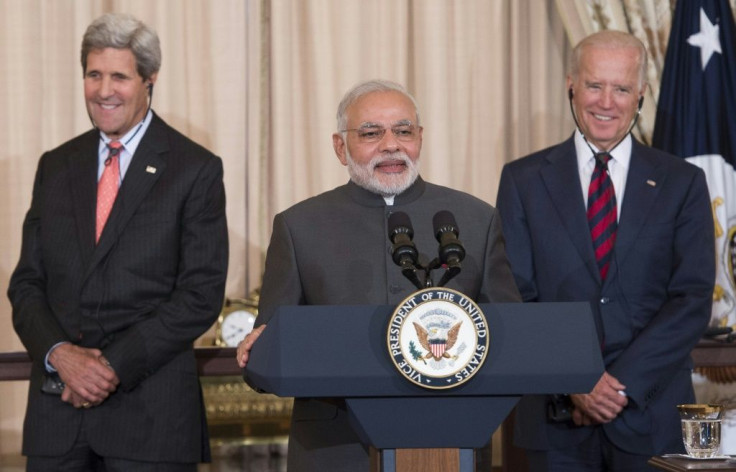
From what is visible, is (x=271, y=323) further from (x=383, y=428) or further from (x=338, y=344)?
(x=383, y=428)

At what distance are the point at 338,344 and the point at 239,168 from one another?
3.36 meters

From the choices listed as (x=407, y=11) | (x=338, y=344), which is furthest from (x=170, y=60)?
(x=338, y=344)

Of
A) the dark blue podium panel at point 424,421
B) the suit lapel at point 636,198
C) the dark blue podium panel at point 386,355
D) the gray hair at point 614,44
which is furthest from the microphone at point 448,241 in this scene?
the gray hair at point 614,44

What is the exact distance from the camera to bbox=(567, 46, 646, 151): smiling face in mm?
3697

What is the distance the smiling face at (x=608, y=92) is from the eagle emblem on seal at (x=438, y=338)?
1.70 meters

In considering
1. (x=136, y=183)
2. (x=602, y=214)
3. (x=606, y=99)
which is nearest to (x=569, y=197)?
(x=602, y=214)

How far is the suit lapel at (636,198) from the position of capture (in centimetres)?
356

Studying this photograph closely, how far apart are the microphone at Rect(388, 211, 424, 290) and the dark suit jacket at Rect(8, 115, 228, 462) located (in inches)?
50.3

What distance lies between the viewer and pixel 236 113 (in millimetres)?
5504

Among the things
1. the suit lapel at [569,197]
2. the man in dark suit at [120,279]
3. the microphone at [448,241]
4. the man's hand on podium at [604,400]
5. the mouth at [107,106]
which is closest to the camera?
the microphone at [448,241]

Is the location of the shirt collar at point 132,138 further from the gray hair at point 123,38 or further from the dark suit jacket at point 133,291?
the gray hair at point 123,38

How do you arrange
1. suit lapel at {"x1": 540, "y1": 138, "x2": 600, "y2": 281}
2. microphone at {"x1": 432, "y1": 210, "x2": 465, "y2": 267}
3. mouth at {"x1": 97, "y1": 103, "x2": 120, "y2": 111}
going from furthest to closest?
mouth at {"x1": 97, "y1": 103, "x2": 120, "y2": 111} < suit lapel at {"x1": 540, "y1": 138, "x2": 600, "y2": 281} < microphone at {"x1": 432, "y1": 210, "x2": 465, "y2": 267}

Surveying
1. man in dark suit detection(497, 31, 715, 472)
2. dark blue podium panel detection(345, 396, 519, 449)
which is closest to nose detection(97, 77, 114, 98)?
man in dark suit detection(497, 31, 715, 472)

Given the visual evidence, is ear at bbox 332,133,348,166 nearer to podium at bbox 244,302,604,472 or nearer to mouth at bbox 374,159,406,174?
mouth at bbox 374,159,406,174
